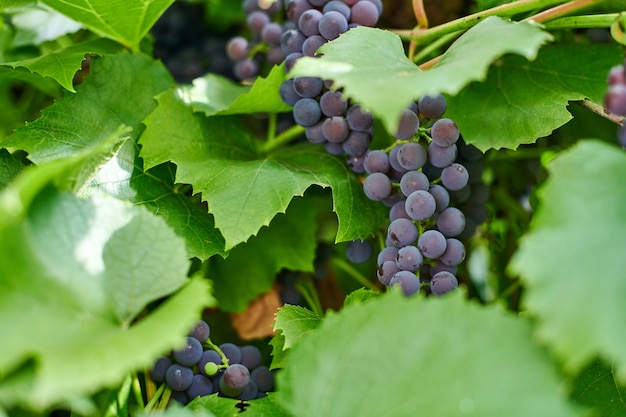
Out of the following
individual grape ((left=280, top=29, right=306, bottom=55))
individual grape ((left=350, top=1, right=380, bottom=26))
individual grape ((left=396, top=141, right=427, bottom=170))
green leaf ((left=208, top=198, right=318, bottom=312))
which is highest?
individual grape ((left=350, top=1, right=380, bottom=26))

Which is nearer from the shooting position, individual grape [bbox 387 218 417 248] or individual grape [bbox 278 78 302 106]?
individual grape [bbox 387 218 417 248]

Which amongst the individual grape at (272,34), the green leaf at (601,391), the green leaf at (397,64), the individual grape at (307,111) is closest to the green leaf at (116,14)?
the individual grape at (272,34)

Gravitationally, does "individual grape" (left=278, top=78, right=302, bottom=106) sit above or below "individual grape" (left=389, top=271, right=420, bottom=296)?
above

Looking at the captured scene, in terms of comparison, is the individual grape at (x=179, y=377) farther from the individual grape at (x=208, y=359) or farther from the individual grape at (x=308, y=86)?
the individual grape at (x=308, y=86)

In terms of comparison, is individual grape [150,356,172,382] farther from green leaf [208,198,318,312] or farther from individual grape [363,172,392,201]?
individual grape [363,172,392,201]

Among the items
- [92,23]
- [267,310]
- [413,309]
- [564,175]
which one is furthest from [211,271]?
[564,175]

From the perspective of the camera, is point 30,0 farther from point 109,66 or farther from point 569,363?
point 569,363

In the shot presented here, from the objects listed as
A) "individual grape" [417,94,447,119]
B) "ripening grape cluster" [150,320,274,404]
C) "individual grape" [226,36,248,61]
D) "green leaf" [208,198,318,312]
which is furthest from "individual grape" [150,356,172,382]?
"individual grape" [226,36,248,61]
